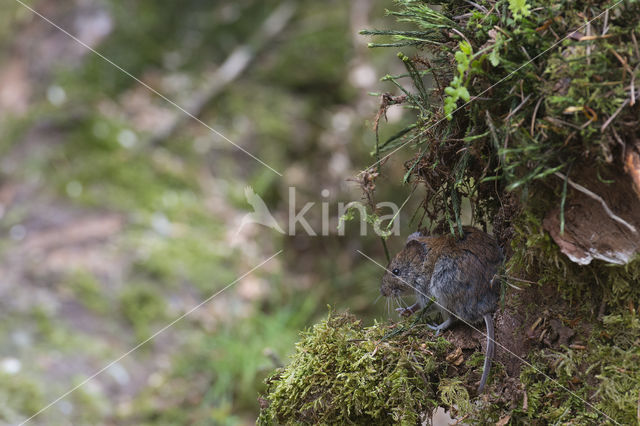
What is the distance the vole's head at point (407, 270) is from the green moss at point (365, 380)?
293 millimetres

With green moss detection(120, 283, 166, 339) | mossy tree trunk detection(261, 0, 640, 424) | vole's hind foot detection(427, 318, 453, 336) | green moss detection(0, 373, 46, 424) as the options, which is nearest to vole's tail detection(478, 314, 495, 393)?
mossy tree trunk detection(261, 0, 640, 424)

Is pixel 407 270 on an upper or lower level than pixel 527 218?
lower

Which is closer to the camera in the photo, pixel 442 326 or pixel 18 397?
pixel 442 326

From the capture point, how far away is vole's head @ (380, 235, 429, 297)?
7.09 feet

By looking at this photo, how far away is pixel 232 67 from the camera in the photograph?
704 cm

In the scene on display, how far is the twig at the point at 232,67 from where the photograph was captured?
253 inches

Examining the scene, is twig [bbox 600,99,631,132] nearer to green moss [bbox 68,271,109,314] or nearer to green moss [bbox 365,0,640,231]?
green moss [bbox 365,0,640,231]

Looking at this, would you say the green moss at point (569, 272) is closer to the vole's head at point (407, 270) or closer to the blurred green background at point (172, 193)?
the vole's head at point (407, 270)

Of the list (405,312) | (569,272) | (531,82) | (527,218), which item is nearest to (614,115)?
(531,82)

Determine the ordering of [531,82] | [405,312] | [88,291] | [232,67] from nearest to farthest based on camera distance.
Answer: [531,82], [405,312], [88,291], [232,67]

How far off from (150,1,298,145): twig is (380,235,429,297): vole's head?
452 cm

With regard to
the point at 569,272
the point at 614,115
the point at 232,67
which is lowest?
the point at 569,272

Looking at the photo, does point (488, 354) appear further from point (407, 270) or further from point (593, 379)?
point (407, 270)

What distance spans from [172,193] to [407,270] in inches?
161
